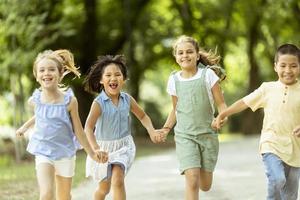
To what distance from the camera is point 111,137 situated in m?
7.29

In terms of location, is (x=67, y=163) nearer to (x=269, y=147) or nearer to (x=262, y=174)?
(x=269, y=147)

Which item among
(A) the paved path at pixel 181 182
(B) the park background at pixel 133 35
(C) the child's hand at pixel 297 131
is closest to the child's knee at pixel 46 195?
(C) the child's hand at pixel 297 131

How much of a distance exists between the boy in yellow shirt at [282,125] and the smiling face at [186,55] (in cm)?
81

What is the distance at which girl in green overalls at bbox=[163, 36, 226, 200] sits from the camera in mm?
7312

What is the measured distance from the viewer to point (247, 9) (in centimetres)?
2964

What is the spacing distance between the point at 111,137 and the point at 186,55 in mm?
1172

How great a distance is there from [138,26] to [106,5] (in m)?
1.60

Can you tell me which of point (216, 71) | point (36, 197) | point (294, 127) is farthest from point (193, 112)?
point (36, 197)

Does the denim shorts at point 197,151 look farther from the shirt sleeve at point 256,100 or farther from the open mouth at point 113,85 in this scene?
the open mouth at point 113,85

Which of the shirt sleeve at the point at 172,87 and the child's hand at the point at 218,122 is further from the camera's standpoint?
the shirt sleeve at the point at 172,87

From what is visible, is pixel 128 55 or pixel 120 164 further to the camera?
pixel 128 55

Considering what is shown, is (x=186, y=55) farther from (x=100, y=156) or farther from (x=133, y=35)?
(x=133, y=35)

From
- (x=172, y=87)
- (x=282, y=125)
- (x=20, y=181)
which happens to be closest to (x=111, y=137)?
(x=172, y=87)

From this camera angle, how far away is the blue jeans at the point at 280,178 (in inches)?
261
